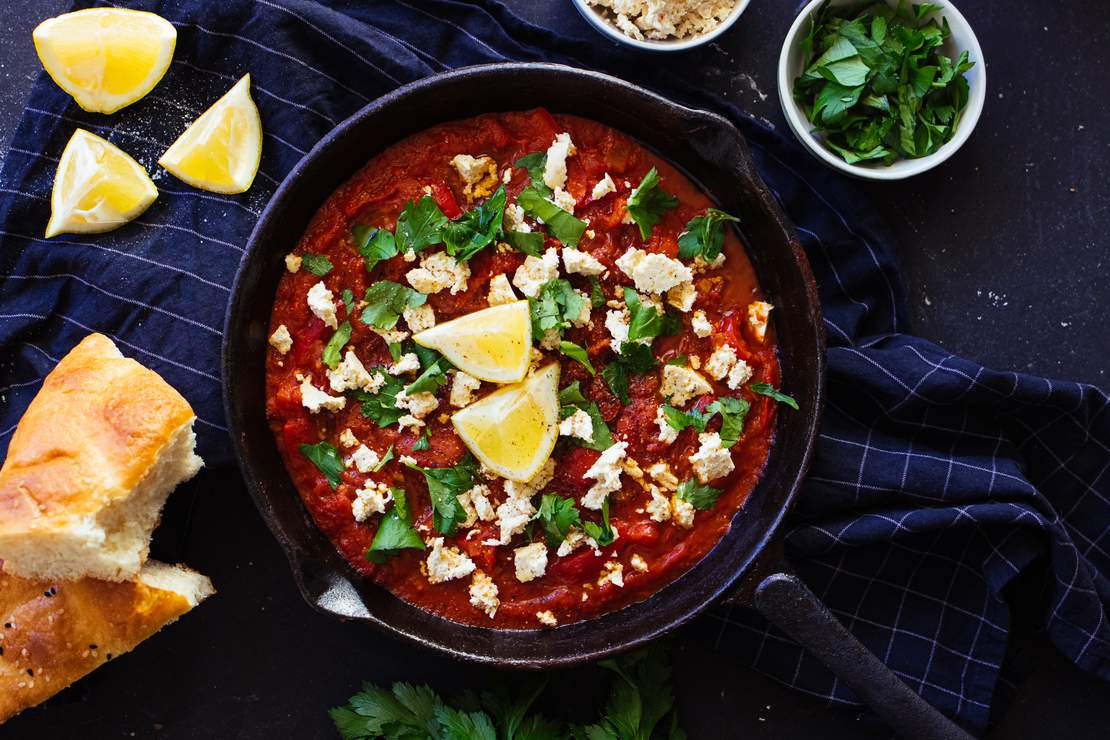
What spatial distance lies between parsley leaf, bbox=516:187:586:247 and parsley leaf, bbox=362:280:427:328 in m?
0.46

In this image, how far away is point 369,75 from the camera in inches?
143

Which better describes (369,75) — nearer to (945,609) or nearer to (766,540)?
(766,540)

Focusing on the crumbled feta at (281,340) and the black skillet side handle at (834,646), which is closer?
the black skillet side handle at (834,646)

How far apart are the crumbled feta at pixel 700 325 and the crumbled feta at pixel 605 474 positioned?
448mm

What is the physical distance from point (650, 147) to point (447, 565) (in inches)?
63.1

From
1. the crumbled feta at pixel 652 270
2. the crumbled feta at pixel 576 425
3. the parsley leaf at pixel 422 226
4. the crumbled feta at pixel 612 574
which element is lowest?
the crumbled feta at pixel 612 574

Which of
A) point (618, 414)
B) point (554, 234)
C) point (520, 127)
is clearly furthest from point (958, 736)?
point (520, 127)

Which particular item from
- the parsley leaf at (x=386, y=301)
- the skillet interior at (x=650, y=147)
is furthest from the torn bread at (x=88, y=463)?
the parsley leaf at (x=386, y=301)

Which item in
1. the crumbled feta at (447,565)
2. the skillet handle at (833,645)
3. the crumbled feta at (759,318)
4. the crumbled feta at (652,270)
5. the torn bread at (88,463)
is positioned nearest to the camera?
the torn bread at (88,463)

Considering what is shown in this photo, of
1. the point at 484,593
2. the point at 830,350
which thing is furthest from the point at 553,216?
the point at 484,593

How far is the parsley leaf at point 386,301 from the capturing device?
10.9 feet

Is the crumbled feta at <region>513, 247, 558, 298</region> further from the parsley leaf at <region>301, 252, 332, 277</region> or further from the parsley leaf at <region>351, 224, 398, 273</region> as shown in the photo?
the parsley leaf at <region>301, 252, 332, 277</region>

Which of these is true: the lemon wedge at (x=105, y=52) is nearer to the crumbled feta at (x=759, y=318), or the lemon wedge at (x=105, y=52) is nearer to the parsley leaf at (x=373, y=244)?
the parsley leaf at (x=373, y=244)

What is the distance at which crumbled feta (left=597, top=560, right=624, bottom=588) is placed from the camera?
3.41m
